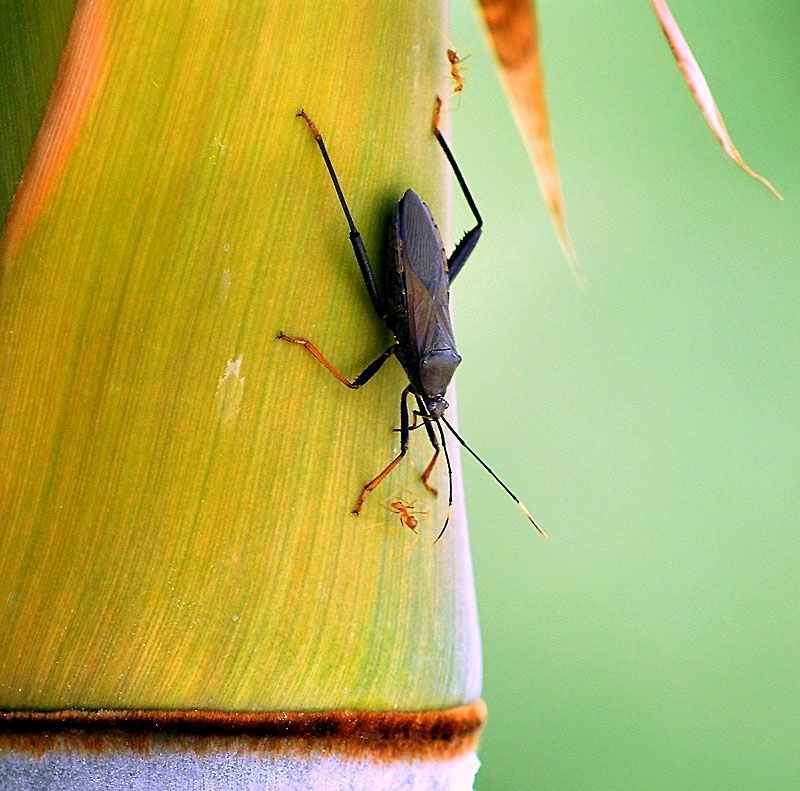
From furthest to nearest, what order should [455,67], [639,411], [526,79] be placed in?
[639,411]
[455,67]
[526,79]

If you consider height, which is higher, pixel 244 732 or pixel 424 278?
pixel 424 278

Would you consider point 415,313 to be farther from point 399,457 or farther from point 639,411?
point 639,411

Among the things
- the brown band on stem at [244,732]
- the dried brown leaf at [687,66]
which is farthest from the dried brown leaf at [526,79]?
the brown band on stem at [244,732]

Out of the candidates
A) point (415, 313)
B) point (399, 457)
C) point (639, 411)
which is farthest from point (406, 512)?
point (639, 411)

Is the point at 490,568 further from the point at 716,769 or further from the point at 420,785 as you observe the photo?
the point at 420,785

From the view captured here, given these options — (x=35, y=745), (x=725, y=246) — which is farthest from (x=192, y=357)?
(x=725, y=246)

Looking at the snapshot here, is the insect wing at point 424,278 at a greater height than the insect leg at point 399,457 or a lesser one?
greater

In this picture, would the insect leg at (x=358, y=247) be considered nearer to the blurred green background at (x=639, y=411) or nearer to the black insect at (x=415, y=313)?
the black insect at (x=415, y=313)
